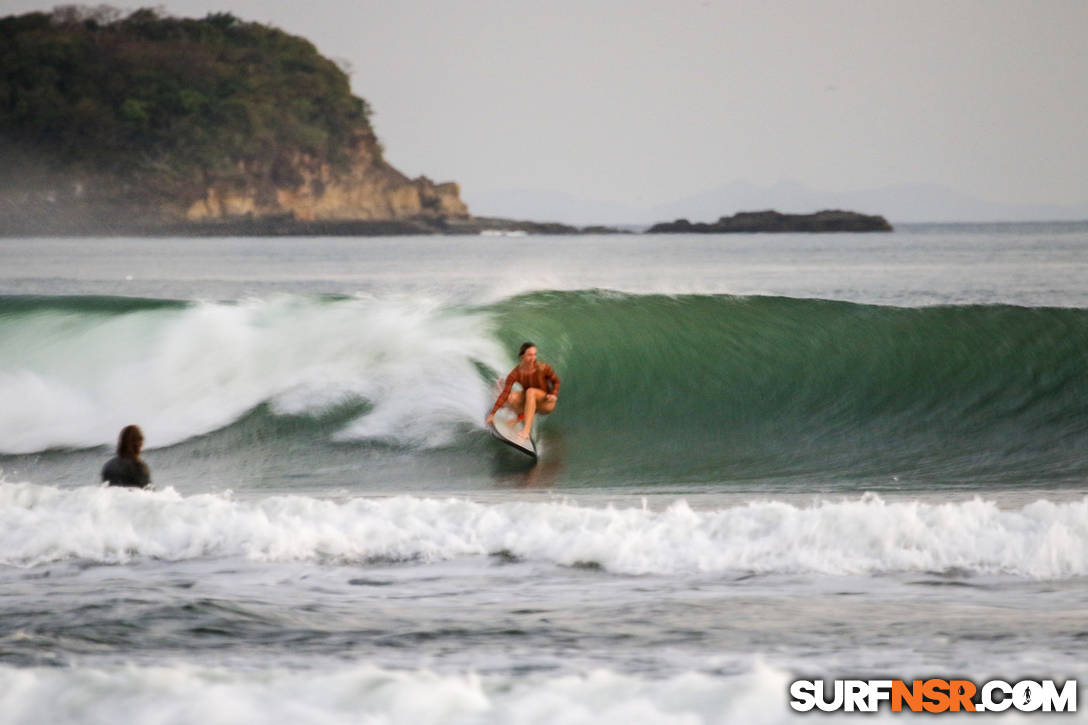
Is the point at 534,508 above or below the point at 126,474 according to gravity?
below

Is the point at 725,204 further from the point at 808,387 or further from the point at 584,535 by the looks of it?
the point at 584,535

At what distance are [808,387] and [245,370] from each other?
3.68 m

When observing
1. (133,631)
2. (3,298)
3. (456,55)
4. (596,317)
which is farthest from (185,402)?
(456,55)

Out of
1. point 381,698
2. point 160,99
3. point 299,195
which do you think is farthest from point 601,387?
point 160,99

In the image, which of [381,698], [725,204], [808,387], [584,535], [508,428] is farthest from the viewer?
[725,204]

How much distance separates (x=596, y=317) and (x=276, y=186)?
75.5 ft

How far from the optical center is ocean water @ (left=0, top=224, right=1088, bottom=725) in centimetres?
Result: 301

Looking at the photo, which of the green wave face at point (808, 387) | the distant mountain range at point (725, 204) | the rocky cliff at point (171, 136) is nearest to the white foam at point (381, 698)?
the green wave face at point (808, 387)

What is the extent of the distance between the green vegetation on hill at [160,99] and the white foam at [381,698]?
65.6 ft

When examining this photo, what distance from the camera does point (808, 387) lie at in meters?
8.09

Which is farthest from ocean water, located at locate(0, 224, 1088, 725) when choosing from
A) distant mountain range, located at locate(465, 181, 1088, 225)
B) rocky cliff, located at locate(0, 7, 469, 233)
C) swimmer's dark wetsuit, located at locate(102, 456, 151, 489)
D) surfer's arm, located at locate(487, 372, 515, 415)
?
rocky cliff, located at locate(0, 7, 469, 233)

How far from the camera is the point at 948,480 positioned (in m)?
6.11

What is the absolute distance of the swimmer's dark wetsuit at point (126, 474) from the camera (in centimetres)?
509

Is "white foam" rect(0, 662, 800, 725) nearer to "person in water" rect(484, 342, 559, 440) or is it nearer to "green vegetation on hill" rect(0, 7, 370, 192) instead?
"person in water" rect(484, 342, 559, 440)
